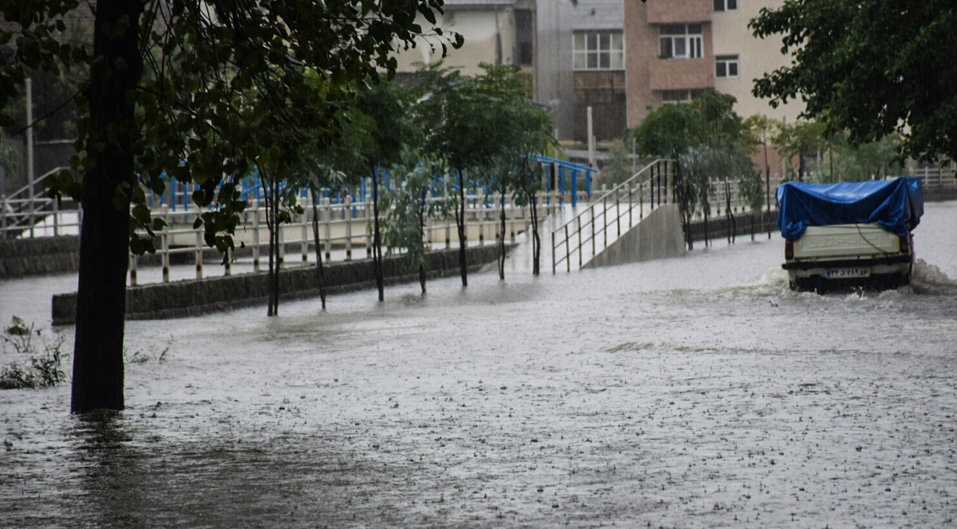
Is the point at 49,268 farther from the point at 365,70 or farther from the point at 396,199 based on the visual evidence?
the point at 365,70

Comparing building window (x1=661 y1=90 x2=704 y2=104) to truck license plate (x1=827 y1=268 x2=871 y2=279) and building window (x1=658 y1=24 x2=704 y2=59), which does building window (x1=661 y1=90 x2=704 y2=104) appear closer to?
building window (x1=658 y1=24 x2=704 y2=59)

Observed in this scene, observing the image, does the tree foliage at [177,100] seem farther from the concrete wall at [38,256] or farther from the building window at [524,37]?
the building window at [524,37]

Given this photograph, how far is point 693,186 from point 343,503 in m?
43.6

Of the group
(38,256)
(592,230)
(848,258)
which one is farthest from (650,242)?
(848,258)

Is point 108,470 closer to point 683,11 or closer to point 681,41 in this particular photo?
point 683,11

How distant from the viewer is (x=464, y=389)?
13.7 metres

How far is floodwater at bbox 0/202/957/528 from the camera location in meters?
8.15

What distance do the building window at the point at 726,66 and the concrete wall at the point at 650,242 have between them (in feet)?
161

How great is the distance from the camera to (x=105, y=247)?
452 inches

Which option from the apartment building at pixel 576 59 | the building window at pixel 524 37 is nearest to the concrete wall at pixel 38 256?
the building window at pixel 524 37

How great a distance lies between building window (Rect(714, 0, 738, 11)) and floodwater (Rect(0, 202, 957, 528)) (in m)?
73.8

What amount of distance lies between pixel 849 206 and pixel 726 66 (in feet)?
225

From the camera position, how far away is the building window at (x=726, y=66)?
93625 millimetres

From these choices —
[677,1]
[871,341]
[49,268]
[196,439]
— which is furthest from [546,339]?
[677,1]
